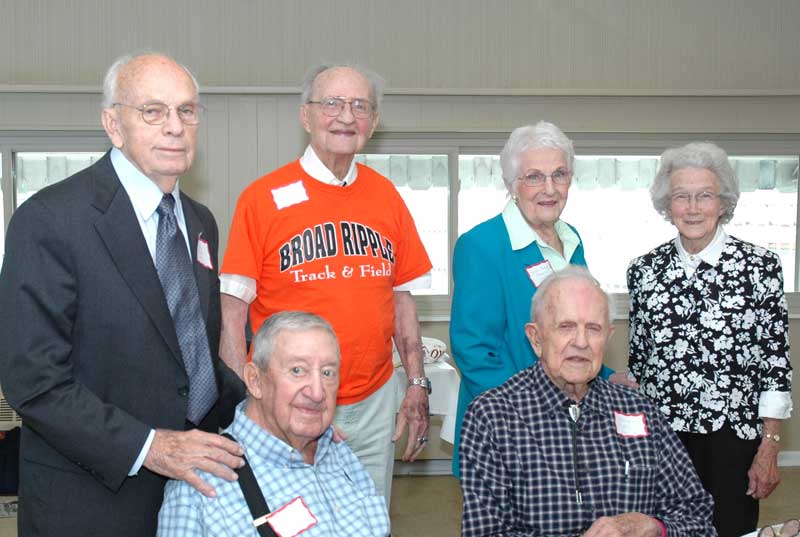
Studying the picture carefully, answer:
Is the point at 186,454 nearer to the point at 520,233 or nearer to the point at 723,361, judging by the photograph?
the point at 520,233

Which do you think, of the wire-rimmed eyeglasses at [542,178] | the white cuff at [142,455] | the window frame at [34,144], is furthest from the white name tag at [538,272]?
the window frame at [34,144]

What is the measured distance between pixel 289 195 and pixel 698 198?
1275 millimetres

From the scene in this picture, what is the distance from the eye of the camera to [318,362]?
1831 millimetres

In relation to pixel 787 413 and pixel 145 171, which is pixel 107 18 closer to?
pixel 145 171

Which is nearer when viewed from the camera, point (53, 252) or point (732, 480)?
point (53, 252)

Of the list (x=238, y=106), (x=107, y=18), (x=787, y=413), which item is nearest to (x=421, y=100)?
(x=238, y=106)

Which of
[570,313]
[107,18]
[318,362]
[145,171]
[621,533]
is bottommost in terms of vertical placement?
[621,533]

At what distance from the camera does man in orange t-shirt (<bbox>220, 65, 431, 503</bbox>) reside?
2.31 metres

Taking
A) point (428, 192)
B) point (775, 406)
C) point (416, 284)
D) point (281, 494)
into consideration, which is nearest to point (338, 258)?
point (416, 284)

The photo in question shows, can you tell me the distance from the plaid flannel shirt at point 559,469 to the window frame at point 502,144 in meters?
3.59

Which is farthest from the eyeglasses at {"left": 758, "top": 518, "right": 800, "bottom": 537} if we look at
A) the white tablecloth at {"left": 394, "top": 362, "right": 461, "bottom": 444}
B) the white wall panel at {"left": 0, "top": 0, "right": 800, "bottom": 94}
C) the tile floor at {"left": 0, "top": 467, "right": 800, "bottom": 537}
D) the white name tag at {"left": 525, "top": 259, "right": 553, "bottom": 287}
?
the white wall panel at {"left": 0, "top": 0, "right": 800, "bottom": 94}

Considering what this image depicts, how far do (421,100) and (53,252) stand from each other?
4.26m

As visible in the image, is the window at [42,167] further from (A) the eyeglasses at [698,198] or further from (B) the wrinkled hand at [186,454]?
(B) the wrinkled hand at [186,454]

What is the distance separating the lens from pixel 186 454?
1582 millimetres
